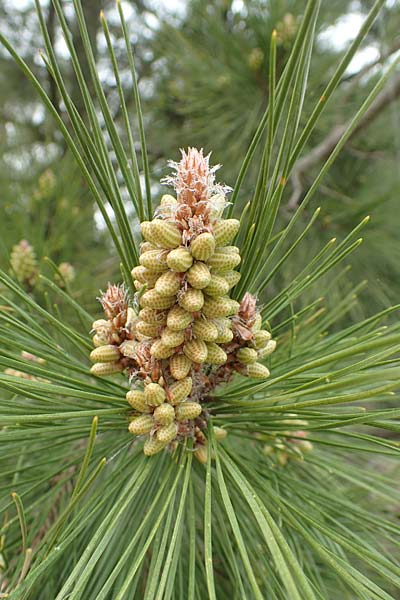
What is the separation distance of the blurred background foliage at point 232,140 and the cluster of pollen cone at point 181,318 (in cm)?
68

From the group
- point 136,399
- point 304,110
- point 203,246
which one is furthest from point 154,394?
point 304,110

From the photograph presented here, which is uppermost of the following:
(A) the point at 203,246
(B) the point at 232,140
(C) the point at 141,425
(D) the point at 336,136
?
(B) the point at 232,140

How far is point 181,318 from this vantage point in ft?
1.60

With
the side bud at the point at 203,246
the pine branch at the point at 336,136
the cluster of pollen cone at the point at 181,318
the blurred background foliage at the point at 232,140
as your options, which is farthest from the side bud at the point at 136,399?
the pine branch at the point at 336,136

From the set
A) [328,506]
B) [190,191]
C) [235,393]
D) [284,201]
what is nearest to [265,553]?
[328,506]

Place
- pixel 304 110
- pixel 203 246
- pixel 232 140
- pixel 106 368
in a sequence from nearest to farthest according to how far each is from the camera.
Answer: pixel 203 246 → pixel 106 368 → pixel 304 110 → pixel 232 140

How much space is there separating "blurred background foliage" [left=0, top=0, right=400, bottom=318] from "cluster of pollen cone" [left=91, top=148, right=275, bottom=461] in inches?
26.8

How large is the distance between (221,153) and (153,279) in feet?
3.99

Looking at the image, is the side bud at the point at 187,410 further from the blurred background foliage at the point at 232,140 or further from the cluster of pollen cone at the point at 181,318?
the blurred background foliage at the point at 232,140

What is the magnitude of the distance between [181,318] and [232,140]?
127 cm

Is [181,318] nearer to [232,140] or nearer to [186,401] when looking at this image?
[186,401]

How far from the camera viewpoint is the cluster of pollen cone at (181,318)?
0.48 metres

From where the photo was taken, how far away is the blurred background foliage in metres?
1.37

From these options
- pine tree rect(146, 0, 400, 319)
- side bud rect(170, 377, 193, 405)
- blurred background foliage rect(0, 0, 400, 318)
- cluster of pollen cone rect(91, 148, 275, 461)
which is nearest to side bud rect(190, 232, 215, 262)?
cluster of pollen cone rect(91, 148, 275, 461)
